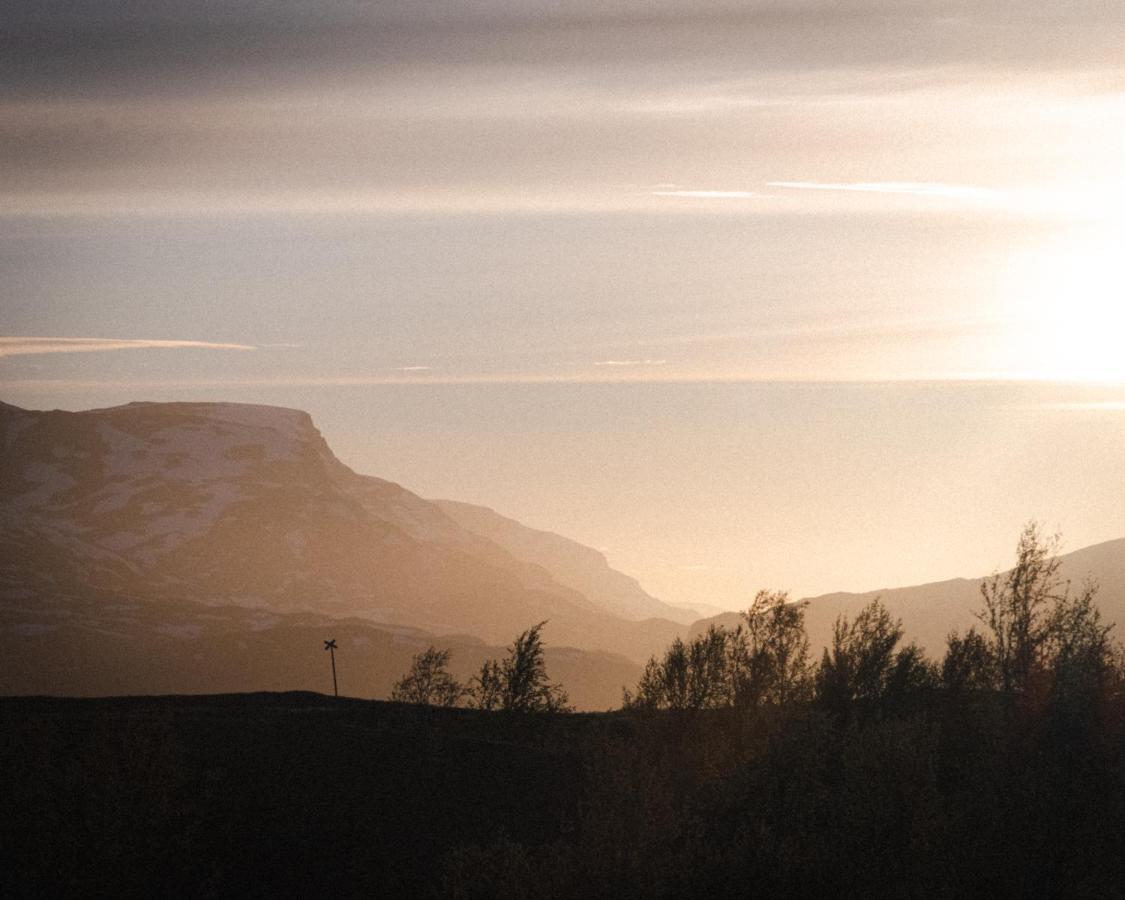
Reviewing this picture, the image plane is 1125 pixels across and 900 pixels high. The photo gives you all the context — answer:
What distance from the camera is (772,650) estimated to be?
10638 cm

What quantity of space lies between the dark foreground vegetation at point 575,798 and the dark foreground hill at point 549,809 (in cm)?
13

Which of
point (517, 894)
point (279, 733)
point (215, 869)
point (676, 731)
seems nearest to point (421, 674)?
point (676, 731)

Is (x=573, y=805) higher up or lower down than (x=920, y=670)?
lower down

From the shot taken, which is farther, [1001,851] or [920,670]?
[920,670]

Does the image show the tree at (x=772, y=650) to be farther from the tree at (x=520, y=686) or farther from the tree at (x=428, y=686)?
the tree at (x=428, y=686)

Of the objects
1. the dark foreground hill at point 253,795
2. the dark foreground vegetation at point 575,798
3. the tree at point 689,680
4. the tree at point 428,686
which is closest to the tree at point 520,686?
the tree at point 689,680

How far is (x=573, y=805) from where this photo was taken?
7044 centimetres

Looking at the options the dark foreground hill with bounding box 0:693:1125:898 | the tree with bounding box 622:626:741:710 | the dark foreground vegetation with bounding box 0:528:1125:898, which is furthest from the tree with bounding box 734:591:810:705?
the dark foreground hill with bounding box 0:693:1125:898

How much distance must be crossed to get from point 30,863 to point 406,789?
69.9 ft

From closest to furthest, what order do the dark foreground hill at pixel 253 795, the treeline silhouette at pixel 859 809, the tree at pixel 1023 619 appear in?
the treeline silhouette at pixel 859 809
the dark foreground hill at pixel 253 795
the tree at pixel 1023 619

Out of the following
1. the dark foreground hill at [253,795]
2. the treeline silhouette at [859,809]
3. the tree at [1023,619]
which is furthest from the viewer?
the tree at [1023,619]

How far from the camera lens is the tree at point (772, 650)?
10331cm

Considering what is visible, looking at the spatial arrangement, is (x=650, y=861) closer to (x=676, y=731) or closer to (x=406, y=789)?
(x=406, y=789)

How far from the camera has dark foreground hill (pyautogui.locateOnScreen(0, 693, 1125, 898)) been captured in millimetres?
49062
